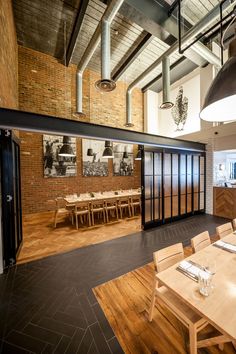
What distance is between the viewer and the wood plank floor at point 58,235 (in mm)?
3684

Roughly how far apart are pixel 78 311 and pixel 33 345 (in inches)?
21.2

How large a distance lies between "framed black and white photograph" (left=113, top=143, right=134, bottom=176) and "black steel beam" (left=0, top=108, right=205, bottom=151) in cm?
366

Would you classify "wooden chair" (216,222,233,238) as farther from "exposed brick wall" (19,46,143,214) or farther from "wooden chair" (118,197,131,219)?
"exposed brick wall" (19,46,143,214)

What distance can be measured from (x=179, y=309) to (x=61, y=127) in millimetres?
3064

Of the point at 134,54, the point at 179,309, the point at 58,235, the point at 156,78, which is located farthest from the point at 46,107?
the point at 179,309

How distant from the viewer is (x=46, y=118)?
113 inches

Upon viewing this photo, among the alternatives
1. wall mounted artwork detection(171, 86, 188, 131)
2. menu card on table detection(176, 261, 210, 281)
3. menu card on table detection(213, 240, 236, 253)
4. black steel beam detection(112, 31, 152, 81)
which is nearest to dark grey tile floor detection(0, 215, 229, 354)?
menu card on table detection(176, 261, 210, 281)

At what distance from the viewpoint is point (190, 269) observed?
5.24 ft

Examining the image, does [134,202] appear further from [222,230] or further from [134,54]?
[134,54]

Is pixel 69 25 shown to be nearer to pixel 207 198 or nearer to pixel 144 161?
pixel 144 161

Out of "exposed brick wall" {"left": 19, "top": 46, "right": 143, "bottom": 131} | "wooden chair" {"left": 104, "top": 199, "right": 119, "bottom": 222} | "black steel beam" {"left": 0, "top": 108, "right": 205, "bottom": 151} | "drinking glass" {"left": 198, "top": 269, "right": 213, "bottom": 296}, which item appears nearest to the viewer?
"drinking glass" {"left": 198, "top": 269, "right": 213, "bottom": 296}

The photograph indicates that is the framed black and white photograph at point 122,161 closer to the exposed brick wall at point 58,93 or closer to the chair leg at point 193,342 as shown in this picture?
the exposed brick wall at point 58,93

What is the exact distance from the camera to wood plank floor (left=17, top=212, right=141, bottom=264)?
3.68m

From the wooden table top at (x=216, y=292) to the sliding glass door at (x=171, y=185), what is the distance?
10.3ft
